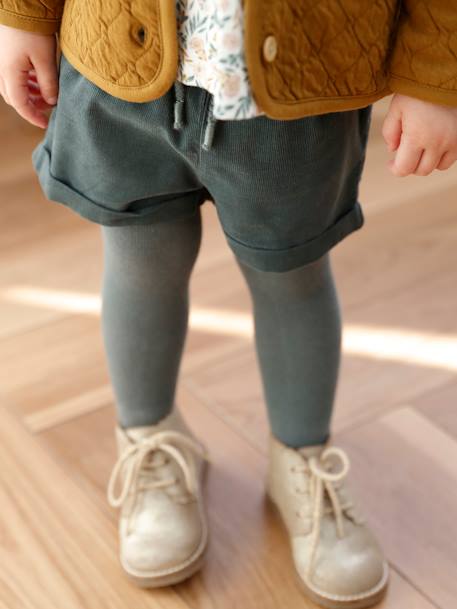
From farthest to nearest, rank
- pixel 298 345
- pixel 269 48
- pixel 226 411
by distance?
1. pixel 226 411
2. pixel 298 345
3. pixel 269 48

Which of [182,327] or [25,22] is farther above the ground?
[25,22]

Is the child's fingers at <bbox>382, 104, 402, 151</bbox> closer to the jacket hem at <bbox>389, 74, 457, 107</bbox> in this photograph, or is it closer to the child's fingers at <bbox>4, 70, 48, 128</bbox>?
the jacket hem at <bbox>389, 74, 457, 107</bbox>

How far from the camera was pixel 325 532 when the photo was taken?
837mm

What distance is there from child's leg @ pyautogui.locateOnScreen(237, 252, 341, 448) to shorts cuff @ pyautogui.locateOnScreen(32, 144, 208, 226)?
0.28ft

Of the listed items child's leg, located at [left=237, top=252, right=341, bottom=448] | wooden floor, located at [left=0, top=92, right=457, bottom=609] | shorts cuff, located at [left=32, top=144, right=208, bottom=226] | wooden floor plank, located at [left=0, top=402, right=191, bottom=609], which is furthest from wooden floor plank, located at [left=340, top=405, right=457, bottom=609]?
shorts cuff, located at [left=32, top=144, right=208, bottom=226]

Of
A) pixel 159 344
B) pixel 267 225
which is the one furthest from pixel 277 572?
pixel 267 225

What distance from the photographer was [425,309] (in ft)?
4.01

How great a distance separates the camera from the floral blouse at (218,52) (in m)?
0.59

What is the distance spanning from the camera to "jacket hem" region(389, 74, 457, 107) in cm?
63

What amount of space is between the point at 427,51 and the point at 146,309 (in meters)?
0.34

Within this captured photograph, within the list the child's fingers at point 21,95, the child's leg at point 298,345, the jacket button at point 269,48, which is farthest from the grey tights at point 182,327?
the jacket button at point 269,48

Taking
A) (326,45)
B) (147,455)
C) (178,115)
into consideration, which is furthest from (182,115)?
(147,455)

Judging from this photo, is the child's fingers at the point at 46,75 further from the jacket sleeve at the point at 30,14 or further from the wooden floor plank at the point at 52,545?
the wooden floor plank at the point at 52,545

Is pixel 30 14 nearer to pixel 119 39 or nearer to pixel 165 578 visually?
pixel 119 39
